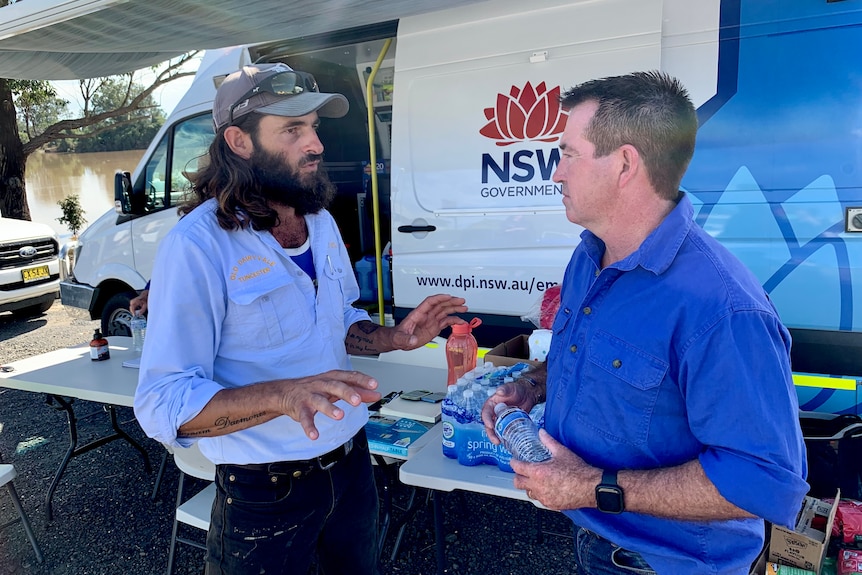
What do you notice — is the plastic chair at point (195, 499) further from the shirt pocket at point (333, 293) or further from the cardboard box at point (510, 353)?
the cardboard box at point (510, 353)

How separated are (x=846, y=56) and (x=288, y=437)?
8.98 feet

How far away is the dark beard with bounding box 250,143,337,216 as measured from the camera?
62.7 inches

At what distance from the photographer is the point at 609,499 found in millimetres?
1108

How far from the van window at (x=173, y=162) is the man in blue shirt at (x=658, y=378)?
4.08m

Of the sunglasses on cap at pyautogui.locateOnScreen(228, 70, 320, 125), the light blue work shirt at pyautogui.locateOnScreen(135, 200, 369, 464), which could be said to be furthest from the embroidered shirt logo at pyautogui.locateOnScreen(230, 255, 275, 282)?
the sunglasses on cap at pyautogui.locateOnScreen(228, 70, 320, 125)

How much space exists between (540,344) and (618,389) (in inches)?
54.0

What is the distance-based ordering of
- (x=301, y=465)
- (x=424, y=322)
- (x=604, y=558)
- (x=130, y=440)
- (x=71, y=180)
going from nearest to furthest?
(x=604, y=558)
(x=301, y=465)
(x=424, y=322)
(x=130, y=440)
(x=71, y=180)

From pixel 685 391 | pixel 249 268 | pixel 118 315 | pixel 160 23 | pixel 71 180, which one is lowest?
pixel 118 315

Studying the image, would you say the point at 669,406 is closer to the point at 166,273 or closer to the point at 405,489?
the point at 166,273

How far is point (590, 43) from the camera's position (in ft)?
9.95

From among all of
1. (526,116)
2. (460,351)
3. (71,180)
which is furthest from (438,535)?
(71,180)

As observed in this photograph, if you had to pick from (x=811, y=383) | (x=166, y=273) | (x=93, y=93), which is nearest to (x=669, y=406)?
(x=166, y=273)

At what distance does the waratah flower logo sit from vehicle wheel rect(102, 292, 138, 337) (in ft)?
12.4

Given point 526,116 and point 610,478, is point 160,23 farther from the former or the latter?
point 610,478
